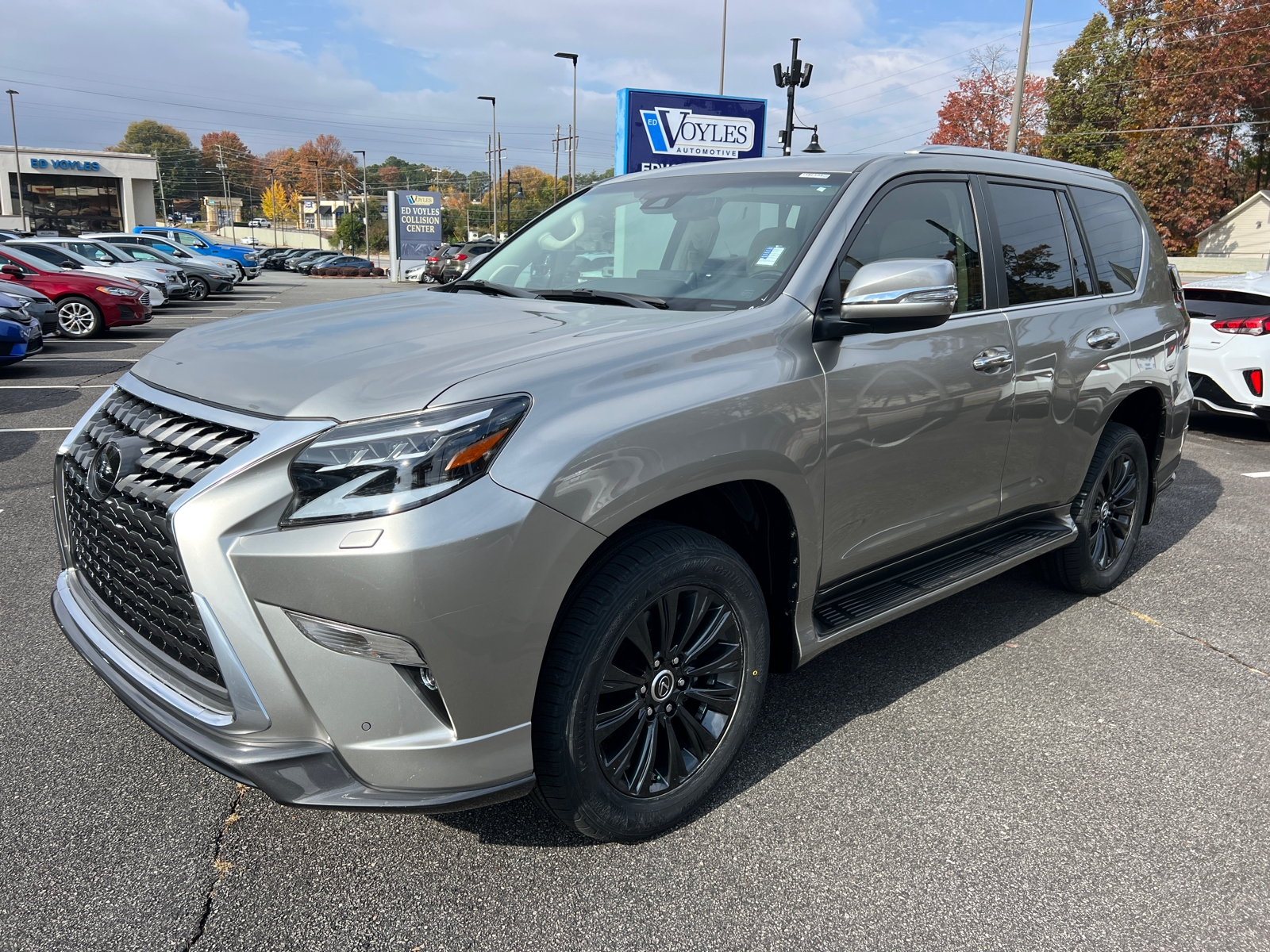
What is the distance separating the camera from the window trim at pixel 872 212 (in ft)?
9.64

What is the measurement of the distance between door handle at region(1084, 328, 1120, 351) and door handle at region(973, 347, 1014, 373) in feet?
2.29

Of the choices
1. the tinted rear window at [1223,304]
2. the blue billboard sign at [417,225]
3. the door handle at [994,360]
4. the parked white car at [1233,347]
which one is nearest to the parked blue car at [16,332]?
the door handle at [994,360]

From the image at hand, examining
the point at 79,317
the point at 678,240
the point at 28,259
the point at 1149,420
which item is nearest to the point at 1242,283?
the point at 1149,420

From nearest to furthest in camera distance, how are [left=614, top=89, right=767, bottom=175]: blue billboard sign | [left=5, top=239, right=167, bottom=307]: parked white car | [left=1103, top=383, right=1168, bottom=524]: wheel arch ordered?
[left=1103, top=383, right=1168, bottom=524]: wheel arch → [left=614, top=89, right=767, bottom=175]: blue billboard sign → [left=5, top=239, right=167, bottom=307]: parked white car

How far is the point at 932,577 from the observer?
3.41 meters

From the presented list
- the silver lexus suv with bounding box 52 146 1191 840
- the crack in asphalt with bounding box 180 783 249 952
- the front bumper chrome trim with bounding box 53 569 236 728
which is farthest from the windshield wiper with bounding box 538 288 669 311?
the crack in asphalt with bounding box 180 783 249 952

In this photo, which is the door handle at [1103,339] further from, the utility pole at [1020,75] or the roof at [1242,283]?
the utility pole at [1020,75]

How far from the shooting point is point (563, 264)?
12.1 ft

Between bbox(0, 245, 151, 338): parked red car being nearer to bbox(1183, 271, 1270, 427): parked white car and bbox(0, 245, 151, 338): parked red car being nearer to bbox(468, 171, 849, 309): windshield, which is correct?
bbox(468, 171, 849, 309): windshield

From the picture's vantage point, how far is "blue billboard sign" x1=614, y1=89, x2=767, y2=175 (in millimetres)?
14219

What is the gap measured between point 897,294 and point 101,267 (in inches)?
812

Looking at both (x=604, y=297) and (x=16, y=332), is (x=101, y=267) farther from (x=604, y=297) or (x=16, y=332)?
(x=604, y=297)

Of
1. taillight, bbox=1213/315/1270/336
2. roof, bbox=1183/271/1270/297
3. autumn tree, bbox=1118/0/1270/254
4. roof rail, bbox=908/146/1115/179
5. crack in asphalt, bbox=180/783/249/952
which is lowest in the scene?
crack in asphalt, bbox=180/783/249/952

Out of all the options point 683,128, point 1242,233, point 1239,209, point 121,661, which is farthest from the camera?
point 1242,233
